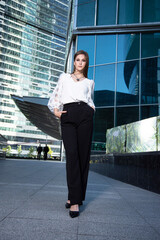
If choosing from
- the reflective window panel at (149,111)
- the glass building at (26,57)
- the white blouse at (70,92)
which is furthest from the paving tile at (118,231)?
the glass building at (26,57)

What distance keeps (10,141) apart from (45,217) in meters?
108

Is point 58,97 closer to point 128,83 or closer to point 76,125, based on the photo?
point 76,125

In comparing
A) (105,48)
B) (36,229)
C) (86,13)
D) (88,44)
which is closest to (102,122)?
(105,48)

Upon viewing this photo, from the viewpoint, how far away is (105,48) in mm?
15672

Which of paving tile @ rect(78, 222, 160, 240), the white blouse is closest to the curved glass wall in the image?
the white blouse

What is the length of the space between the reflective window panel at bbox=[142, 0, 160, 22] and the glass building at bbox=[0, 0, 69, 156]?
96.5 m

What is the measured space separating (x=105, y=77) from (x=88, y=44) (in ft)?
8.75

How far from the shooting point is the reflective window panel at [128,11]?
14.9 m

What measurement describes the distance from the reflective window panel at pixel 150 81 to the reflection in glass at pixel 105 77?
1861 mm

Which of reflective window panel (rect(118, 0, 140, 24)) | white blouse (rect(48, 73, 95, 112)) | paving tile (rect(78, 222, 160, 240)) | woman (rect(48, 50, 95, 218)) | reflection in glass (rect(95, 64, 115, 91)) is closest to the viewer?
paving tile (rect(78, 222, 160, 240))

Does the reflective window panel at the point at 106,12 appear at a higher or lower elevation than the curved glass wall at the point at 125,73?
higher

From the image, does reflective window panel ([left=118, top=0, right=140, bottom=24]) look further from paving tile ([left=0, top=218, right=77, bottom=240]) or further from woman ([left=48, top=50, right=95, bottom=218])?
paving tile ([left=0, top=218, right=77, bottom=240])

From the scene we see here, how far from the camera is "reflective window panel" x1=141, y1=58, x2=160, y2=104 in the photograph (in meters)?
13.3

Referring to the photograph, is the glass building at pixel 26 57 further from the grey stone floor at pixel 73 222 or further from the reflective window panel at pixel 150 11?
the grey stone floor at pixel 73 222
